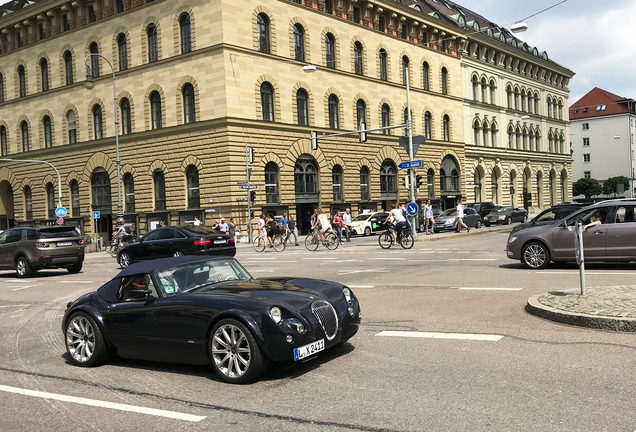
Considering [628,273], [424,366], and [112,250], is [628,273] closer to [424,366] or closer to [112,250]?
[424,366]

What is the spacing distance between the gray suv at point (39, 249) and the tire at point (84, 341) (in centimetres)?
1413

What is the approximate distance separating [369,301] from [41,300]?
25.2 feet

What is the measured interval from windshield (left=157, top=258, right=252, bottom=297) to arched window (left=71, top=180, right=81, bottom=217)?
43.9 metres

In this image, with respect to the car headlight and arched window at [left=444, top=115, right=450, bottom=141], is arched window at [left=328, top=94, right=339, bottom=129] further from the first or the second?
the car headlight

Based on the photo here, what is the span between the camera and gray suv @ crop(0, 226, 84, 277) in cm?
2045

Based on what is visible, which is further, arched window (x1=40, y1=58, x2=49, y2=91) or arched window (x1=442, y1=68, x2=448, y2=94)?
arched window (x1=442, y1=68, x2=448, y2=94)

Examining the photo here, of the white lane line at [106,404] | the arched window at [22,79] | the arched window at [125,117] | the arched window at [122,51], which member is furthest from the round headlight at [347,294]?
the arched window at [22,79]

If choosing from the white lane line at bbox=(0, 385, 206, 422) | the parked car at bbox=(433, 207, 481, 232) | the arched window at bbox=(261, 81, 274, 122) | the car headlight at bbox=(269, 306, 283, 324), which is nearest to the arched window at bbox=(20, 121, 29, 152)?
the arched window at bbox=(261, 81, 274, 122)

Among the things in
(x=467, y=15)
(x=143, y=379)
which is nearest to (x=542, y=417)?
(x=143, y=379)

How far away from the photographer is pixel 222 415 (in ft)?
16.8

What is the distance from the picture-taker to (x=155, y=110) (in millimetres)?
42812

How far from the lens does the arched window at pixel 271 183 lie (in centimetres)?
4119

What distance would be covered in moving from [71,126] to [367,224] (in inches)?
956

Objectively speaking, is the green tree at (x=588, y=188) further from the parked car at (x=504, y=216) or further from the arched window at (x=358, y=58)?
the arched window at (x=358, y=58)
